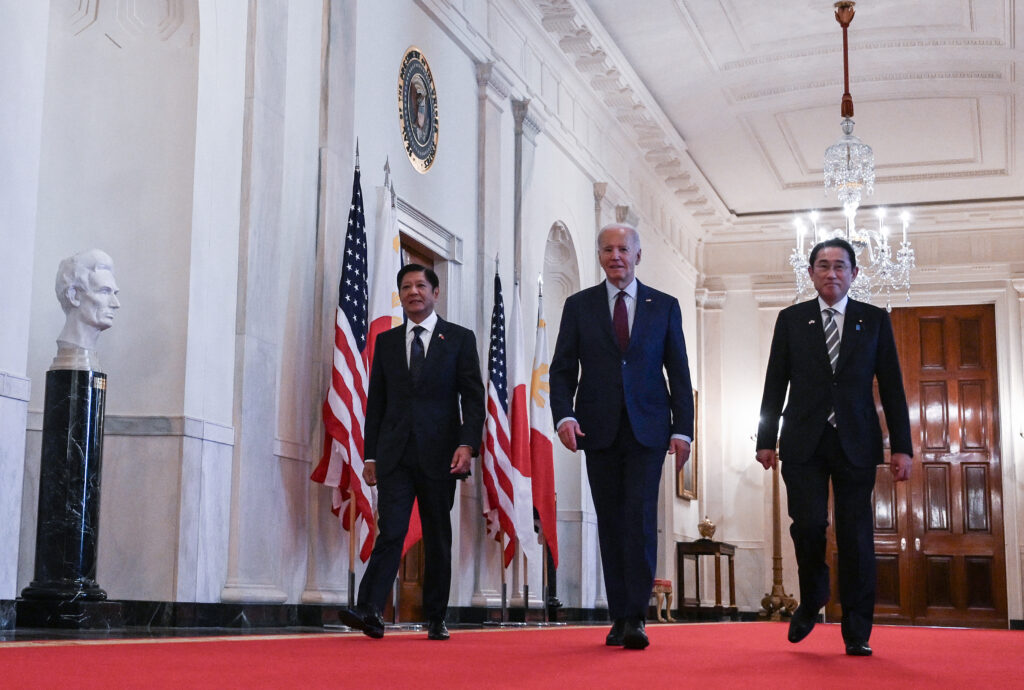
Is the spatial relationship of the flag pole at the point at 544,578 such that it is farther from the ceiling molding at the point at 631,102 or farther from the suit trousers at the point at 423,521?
the suit trousers at the point at 423,521

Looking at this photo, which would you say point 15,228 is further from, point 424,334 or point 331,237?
point 331,237

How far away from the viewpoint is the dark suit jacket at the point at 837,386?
4.54m

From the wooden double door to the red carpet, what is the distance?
39.1ft

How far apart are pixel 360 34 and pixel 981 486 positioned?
1165 cm

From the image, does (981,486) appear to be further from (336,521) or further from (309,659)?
(309,659)

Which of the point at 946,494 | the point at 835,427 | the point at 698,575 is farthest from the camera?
the point at 946,494

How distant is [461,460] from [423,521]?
38 cm

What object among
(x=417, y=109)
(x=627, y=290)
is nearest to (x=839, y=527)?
(x=627, y=290)

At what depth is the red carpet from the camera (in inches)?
116

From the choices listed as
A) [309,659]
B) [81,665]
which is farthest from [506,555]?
[81,665]

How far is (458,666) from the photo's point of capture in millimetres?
3627

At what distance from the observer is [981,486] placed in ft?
54.4

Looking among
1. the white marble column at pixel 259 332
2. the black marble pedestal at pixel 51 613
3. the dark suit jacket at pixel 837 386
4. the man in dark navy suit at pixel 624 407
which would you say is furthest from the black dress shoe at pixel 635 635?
the white marble column at pixel 259 332

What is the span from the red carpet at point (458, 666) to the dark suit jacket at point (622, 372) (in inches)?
32.2
